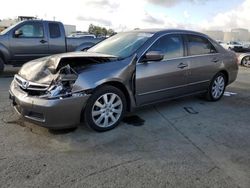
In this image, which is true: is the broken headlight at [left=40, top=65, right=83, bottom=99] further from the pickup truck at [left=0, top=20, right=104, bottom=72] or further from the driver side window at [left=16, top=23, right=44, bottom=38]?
the driver side window at [left=16, top=23, right=44, bottom=38]

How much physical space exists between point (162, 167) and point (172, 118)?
1.89 meters

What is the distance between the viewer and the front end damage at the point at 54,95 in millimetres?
3832

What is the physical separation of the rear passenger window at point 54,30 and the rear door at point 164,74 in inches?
234

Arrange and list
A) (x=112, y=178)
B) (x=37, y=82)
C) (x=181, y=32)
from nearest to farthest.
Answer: (x=112, y=178) → (x=37, y=82) → (x=181, y=32)

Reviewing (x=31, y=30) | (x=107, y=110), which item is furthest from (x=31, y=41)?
(x=107, y=110)

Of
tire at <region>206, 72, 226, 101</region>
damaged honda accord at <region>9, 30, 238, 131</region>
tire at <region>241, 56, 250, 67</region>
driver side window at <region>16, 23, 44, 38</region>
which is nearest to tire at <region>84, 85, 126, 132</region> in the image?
damaged honda accord at <region>9, 30, 238, 131</region>

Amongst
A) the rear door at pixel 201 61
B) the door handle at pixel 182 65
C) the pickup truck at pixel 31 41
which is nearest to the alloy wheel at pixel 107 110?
the door handle at pixel 182 65

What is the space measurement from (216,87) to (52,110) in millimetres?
4034

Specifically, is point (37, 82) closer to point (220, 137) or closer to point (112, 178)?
point (112, 178)

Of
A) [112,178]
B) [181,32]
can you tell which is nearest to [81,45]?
[181,32]

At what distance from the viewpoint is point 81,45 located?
1072 cm

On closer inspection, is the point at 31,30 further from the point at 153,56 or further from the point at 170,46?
the point at 153,56

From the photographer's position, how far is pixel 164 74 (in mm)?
5074

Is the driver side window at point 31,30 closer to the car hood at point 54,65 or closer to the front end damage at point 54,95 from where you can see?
the car hood at point 54,65
